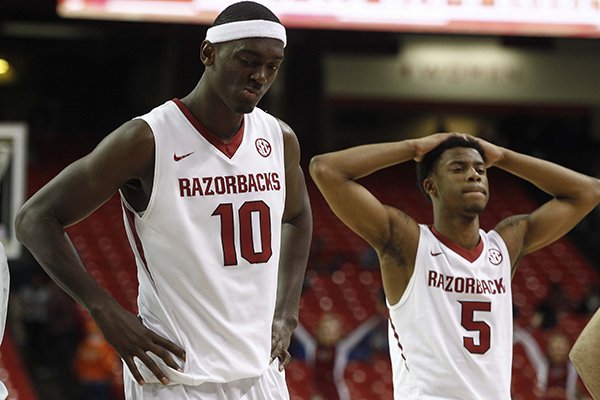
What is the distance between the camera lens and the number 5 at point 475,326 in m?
5.01

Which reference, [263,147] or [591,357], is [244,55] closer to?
[263,147]


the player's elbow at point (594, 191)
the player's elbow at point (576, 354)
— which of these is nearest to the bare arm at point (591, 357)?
the player's elbow at point (576, 354)

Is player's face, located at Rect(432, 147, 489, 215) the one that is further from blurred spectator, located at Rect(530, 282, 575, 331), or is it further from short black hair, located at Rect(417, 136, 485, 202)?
blurred spectator, located at Rect(530, 282, 575, 331)

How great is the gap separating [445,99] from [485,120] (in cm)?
122

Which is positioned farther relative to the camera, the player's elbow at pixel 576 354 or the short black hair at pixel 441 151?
the short black hair at pixel 441 151

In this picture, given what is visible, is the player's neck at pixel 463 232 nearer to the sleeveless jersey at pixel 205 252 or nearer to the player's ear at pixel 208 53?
the sleeveless jersey at pixel 205 252

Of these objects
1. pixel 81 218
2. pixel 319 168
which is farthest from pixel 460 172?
pixel 81 218

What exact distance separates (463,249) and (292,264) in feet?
4.50

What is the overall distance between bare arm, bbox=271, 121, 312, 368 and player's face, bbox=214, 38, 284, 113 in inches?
17.2

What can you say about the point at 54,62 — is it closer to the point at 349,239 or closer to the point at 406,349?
the point at 349,239

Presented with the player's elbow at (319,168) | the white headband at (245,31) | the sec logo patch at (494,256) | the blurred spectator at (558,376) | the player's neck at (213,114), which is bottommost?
the blurred spectator at (558,376)

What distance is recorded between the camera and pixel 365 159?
5.37m

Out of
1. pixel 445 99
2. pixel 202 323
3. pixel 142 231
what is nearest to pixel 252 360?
pixel 202 323

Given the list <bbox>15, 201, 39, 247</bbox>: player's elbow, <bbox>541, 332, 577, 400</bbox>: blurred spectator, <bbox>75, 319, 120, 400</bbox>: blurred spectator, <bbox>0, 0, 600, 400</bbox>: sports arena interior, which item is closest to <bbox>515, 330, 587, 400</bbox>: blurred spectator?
<bbox>541, 332, 577, 400</bbox>: blurred spectator
